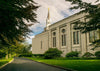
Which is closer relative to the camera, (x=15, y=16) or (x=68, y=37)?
(x=15, y=16)

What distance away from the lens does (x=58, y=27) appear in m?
44.8

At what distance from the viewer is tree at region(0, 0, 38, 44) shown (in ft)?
23.3

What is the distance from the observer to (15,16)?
776 cm

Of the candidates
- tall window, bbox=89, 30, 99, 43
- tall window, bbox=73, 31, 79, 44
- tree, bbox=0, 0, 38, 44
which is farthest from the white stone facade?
tree, bbox=0, 0, 38, 44

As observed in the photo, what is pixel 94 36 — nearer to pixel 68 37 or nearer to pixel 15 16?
pixel 68 37

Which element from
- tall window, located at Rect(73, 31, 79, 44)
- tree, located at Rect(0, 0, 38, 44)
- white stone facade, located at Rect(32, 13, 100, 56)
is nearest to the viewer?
tree, located at Rect(0, 0, 38, 44)

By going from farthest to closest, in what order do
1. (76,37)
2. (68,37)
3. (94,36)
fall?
(68,37), (76,37), (94,36)

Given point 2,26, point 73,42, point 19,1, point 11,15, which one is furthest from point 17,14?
point 73,42

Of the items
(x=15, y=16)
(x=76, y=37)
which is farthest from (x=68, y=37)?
(x=15, y=16)

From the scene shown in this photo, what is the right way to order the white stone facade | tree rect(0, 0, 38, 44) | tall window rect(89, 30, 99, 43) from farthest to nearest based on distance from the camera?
the white stone facade, tall window rect(89, 30, 99, 43), tree rect(0, 0, 38, 44)

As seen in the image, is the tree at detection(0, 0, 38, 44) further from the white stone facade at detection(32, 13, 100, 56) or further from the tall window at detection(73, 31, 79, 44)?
the tall window at detection(73, 31, 79, 44)

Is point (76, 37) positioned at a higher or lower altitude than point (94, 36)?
higher

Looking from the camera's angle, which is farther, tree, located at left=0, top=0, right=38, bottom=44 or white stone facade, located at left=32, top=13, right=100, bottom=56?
white stone facade, located at left=32, top=13, right=100, bottom=56

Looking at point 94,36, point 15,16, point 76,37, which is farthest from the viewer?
point 76,37
